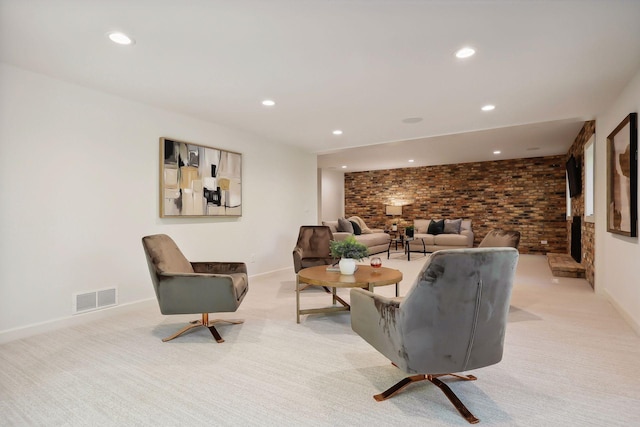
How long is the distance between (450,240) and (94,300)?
7251 millimetres

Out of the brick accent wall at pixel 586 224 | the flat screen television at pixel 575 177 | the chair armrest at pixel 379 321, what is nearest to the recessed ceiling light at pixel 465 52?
the chair armrest at pixel 379 321

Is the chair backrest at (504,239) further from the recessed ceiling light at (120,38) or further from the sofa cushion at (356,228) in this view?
the sofa cushion at (356,228)

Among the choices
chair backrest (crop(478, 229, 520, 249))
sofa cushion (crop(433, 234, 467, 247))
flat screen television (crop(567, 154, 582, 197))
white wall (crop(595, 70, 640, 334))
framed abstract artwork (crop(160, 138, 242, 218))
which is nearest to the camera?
white wall (crop(595, 70, 640, 334))

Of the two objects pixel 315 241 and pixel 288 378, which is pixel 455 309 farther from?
pixel 315 241

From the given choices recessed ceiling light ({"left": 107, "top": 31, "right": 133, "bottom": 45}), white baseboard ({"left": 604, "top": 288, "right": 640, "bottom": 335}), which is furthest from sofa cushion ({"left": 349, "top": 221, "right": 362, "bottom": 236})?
recessed ceiling light ({"left": 107, "top": 31, "right": 133, "bottom": 45})

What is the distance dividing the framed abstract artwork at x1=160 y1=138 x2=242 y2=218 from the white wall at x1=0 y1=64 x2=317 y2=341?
121 mm

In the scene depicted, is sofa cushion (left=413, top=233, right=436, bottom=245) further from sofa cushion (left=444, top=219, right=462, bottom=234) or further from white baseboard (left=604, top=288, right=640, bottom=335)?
white baseboard (left=604, top=288, right=640, bottom=335)

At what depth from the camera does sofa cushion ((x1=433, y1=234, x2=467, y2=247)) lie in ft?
26.8

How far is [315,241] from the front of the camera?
200 inches

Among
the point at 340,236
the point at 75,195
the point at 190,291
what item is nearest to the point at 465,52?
the point at 190,291

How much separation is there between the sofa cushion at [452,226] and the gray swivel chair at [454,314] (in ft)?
23.7

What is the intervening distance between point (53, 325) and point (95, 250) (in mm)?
736

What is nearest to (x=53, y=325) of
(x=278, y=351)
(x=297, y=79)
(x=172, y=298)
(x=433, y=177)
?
(x=172, y=298)

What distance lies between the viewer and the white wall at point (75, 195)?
9.44 feet
